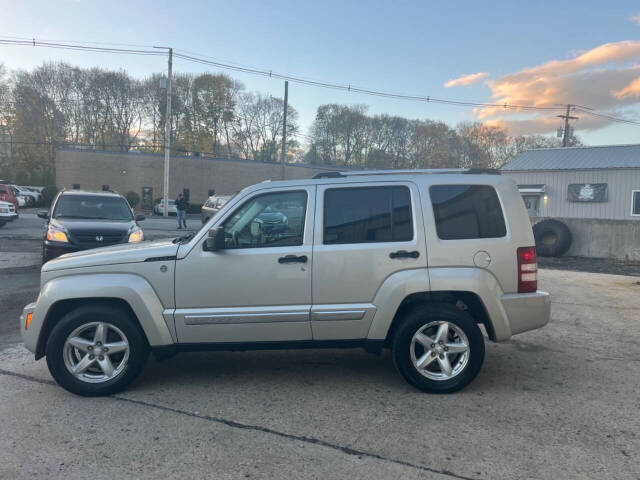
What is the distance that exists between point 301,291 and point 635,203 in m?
26.7

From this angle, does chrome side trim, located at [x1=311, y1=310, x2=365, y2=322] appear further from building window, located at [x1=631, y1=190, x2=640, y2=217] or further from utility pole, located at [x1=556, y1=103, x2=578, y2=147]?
utility pole, located at [x1=556, y1=103, x2=578, y2=147]

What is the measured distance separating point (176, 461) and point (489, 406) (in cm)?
250

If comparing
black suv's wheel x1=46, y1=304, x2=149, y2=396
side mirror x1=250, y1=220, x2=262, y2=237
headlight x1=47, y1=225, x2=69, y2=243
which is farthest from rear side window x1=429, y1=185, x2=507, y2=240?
headlight x1=47, y1=225, x2=69, y2=243

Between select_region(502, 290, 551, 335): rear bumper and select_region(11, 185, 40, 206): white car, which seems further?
select_region(11, 185, 40, 206): white car

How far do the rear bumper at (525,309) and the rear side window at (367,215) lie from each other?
1070 millimetres

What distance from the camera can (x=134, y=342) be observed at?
14.4 feet

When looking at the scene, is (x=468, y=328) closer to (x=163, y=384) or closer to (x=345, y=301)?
(x=345, y=301)

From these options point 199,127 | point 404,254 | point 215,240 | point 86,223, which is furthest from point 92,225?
point 199,127

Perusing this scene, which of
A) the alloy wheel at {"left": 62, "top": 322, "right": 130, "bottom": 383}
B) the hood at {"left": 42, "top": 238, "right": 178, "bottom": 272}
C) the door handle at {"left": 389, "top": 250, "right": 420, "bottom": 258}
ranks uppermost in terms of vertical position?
the door handle at {"left": 389, "top": 250, "right": 420, "bottom": 258}

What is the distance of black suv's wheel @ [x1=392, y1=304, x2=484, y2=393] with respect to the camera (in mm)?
4426

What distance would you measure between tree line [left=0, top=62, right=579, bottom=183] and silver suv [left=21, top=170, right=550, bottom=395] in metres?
49.2

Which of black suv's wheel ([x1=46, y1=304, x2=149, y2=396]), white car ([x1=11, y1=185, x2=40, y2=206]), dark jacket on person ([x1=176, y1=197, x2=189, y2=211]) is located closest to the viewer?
black suv's wheel ([x1=46, y1=304, x2=149, y2=396])

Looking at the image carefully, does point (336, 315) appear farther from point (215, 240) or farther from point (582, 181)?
point (582, 181)

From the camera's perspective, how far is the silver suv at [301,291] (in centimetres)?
441
